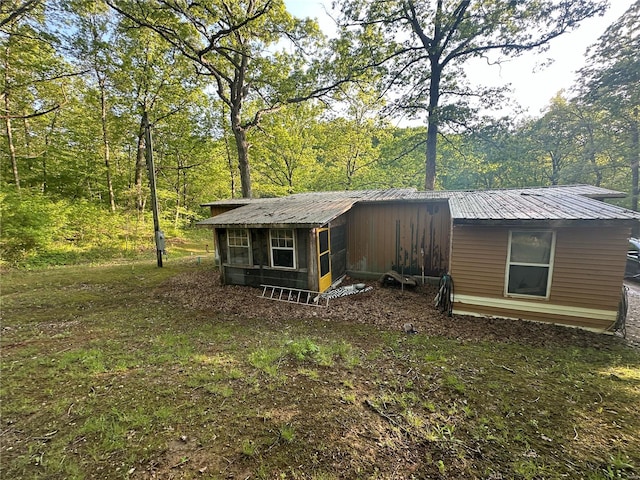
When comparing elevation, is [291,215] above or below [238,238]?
above

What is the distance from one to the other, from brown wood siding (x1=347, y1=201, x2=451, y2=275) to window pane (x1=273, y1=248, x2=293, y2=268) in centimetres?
254

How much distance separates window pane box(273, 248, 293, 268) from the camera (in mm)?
7275

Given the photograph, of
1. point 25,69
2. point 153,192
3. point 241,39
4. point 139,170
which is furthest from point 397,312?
point 25,69

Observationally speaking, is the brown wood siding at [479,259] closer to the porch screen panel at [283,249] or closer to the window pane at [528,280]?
the window pane at [528,280]

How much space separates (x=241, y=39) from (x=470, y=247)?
14.3 meters

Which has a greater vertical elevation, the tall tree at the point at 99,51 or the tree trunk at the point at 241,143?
the tall tree at the point at 99,51

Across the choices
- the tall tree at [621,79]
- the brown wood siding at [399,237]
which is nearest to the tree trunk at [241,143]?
the brown wood siding at [399,237]

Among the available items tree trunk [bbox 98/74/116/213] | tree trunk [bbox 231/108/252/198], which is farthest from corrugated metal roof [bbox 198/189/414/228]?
tree trunk [bbox 98/74/116/213]

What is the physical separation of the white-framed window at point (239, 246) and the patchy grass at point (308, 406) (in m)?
3.01

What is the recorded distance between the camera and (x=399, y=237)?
8.18 m

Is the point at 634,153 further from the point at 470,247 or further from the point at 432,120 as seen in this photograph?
the point at 470,247

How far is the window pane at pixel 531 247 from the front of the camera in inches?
203

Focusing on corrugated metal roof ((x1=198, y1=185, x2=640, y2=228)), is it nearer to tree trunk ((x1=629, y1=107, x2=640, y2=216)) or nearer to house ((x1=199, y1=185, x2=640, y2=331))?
house ((x1=199, y1=185, x2=640, y2=331))

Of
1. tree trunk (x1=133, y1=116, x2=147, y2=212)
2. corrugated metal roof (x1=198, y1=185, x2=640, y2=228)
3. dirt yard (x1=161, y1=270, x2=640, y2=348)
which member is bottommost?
dirt yard (x1=161, y1=270, x2=640, y2=348)
